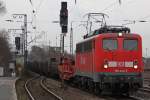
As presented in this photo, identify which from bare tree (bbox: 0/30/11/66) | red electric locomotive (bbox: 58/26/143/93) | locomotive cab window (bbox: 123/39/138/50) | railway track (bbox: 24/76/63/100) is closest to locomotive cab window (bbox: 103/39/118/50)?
red electric locomotive (bbox: 58/26/143/93)

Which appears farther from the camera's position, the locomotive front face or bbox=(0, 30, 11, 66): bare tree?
bbox=(0, 30, 11, 66): bare tree

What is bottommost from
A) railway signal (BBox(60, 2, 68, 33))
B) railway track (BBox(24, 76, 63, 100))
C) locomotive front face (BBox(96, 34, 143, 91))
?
railway track (BBox(24, 76, 63, 100))

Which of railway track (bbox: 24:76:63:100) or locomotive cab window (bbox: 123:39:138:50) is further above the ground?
locomotive cab window (bbox: 123:39:138:50)

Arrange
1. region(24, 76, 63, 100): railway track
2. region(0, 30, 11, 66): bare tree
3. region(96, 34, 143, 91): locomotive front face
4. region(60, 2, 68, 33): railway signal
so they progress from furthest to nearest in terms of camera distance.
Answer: region(0, 30, 11, 66): bare tree
region(60, 2, 68, 33): railway signal
region(24, 76, 63, 100): railway track
region(96, 34, 143, 91): locomotive front face

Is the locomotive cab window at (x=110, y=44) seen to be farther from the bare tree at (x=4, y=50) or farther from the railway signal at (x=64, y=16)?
the bare tree at (x=4, y=50)

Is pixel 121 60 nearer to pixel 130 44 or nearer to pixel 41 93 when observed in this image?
pixel 130 44

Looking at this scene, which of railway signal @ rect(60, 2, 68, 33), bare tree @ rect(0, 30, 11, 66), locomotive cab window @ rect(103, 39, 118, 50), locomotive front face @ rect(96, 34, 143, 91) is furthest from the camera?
bare tree @ rect(0, 30, 11, 66)

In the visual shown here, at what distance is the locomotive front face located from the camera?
78.1ft

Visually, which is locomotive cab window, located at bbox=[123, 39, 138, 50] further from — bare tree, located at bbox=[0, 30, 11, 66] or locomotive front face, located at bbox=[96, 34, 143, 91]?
bare tree, located at bbox=[0, 30, 11, 66]

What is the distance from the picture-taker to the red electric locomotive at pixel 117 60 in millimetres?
23859

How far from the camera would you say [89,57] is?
26.5 metres

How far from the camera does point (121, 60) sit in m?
24.2

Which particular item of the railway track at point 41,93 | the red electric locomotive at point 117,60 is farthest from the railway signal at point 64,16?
the red electric locomotive at point 117,60

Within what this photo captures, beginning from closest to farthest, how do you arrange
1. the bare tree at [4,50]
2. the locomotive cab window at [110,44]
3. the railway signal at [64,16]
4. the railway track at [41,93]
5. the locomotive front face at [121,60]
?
the locomotive front face at [121,60] < the locomotive cab window at [110,44] < the railway track at [41,93] < the railway signal at [64,16] < the bare tree at [4,50]
